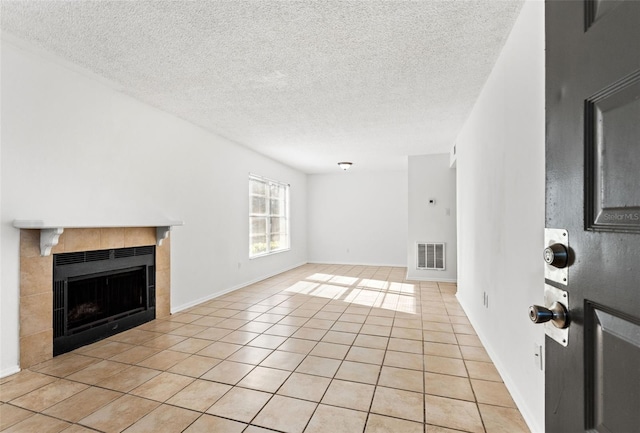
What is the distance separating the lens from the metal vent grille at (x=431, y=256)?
612 centimetres

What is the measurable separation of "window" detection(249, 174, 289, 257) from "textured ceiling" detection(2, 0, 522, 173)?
2284 millimetres

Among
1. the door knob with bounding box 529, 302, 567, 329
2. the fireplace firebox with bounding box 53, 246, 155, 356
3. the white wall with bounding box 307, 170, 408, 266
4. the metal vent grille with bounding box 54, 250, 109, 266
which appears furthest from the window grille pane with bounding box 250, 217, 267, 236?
the door knob with bounding box 529, 302, 567, 329

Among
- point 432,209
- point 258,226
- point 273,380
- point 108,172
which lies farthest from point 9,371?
point 432,209

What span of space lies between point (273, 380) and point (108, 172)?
2679 mm

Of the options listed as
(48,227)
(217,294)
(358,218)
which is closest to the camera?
(48,227)

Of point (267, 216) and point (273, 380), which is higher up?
Answer: point (267, 216)

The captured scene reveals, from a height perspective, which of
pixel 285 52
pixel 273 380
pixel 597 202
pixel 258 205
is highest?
pixel 285 52

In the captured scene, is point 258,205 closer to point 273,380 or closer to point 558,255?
point 273,380

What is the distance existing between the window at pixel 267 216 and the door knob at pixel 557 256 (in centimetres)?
555

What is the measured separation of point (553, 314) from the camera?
2.50 feet

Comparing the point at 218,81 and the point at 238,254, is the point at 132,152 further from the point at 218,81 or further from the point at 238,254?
the point at 238,254

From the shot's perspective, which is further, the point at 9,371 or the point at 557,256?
the point at 9,371

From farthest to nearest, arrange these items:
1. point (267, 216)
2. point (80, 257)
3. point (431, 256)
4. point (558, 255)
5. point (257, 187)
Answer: point (267, 216), point (257, 187), point (431, 256), point (80, 257), point (558, 255)

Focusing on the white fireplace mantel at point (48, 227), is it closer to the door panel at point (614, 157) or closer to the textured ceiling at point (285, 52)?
the textured ceiling at point (285, 52)
